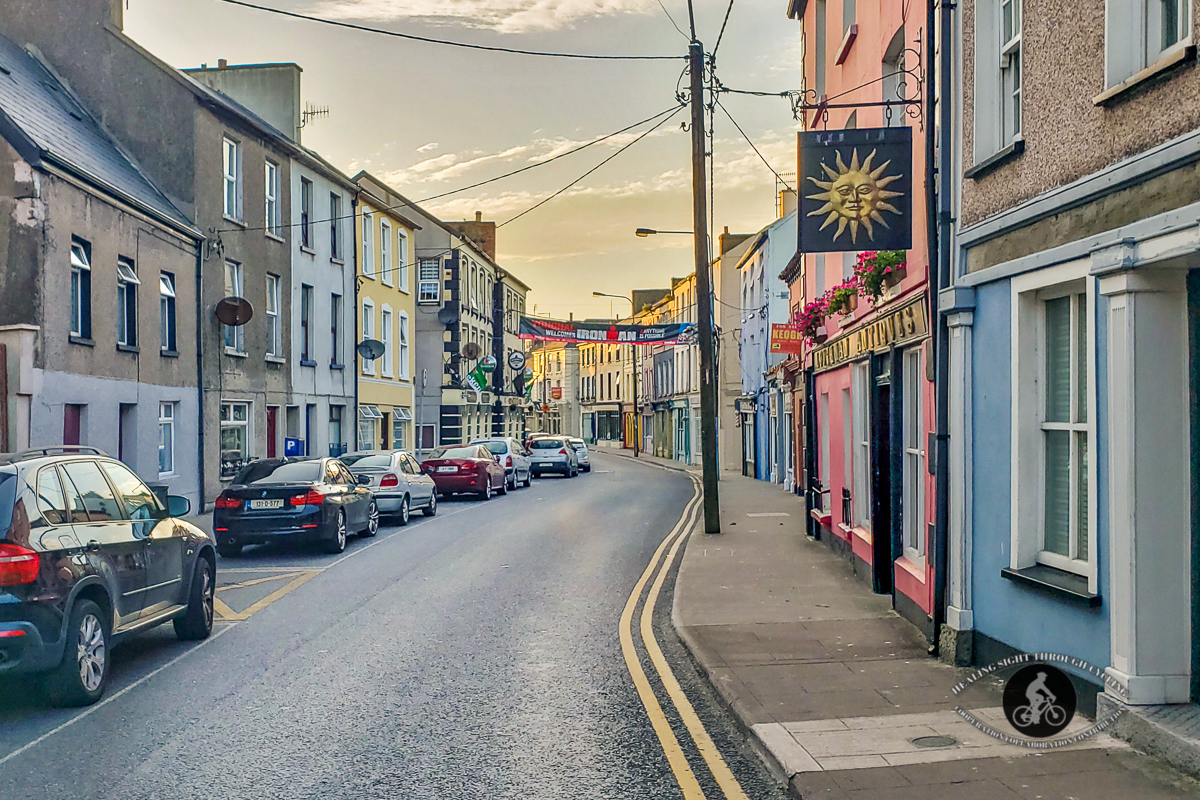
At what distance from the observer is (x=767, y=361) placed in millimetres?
36438

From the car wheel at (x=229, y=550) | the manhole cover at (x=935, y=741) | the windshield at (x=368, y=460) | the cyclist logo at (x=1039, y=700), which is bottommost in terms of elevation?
the car wheel at (x=229, y=550)

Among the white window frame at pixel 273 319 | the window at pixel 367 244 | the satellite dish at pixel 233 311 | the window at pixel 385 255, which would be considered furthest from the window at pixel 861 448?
the window at pixel 385 255

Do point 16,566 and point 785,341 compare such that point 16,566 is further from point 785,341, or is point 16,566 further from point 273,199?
point 273,199

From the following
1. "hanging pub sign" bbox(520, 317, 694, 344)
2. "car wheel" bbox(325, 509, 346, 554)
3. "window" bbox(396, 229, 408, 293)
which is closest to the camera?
"car wheel" bbox(325, 509, 346, 554)

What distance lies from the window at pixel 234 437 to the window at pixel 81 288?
19.8 ft

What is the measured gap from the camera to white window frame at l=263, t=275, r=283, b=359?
26078 mm

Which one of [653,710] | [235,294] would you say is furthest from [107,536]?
[235,294]

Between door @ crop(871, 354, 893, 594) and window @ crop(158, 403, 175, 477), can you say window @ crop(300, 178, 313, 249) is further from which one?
door @ crop(871, 354, 893, 594)

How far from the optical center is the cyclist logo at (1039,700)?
235 inches

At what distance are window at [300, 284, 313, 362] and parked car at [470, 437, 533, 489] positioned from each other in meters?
5.46

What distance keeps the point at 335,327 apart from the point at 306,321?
243 centimetres

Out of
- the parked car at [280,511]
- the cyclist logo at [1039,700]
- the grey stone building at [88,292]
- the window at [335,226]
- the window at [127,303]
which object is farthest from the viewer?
the window at [335,226]

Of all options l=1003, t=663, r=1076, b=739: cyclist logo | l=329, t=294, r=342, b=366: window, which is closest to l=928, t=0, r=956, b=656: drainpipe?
l=1003, t=663, r=1076, b=739: cyclist logo

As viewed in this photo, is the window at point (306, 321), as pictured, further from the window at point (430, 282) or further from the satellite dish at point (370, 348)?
the window at point (430, 282)
